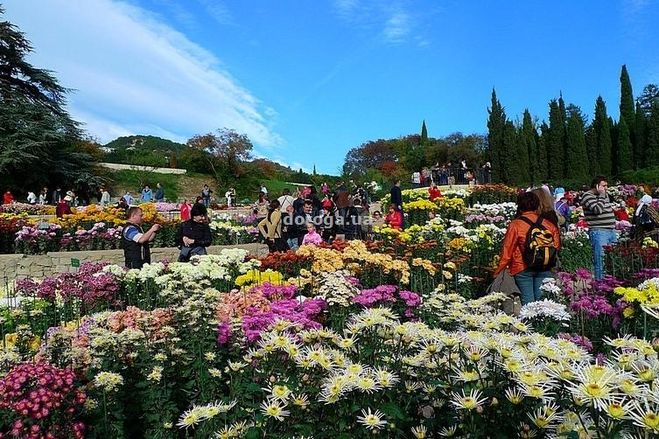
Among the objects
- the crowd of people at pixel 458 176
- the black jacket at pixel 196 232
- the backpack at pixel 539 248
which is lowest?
the backpack at pixel 539 248

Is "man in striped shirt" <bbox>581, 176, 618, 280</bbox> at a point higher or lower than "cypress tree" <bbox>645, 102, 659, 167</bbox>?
lower

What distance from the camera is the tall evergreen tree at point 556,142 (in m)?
42.2

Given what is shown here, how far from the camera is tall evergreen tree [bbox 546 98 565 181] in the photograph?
1661 inches

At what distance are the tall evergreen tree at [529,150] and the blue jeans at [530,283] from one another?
37504mm

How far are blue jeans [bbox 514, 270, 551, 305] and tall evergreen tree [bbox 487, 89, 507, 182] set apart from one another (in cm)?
3777

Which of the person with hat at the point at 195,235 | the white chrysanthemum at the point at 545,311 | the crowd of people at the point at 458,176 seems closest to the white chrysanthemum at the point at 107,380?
the white chrysanthemum at the point at 545,311

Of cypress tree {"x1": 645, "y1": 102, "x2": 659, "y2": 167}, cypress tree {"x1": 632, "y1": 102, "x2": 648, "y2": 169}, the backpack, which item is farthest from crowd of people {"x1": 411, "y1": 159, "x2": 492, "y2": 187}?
the backpack

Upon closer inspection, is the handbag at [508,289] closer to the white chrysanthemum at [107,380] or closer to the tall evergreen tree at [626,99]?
the white chrysanthemum at [107,380]

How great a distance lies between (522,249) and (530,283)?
0.39 metres

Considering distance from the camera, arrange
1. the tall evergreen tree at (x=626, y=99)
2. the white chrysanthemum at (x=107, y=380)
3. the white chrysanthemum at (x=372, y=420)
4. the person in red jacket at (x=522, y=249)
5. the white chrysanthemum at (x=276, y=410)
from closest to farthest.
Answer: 1. the white chrysanthemum at (x=372, y=420)
2. the white chrysanthemum at (x=276, y=410)
3. the white chrysanthemum at (x=107, y=380)
4. the person in red jacket at (x=522, y=249)
5. the tall evergreen tree at (x=626, y=99)

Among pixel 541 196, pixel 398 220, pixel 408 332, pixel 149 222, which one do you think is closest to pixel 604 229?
pixel 541 196

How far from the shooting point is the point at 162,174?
133 ft

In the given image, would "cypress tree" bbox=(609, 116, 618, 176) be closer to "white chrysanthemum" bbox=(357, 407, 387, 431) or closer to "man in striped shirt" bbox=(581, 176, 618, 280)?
"man in striped shirt" bbox=(581, 176, 618, 280)

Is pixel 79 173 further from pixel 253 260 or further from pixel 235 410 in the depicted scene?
pixel 235 410
